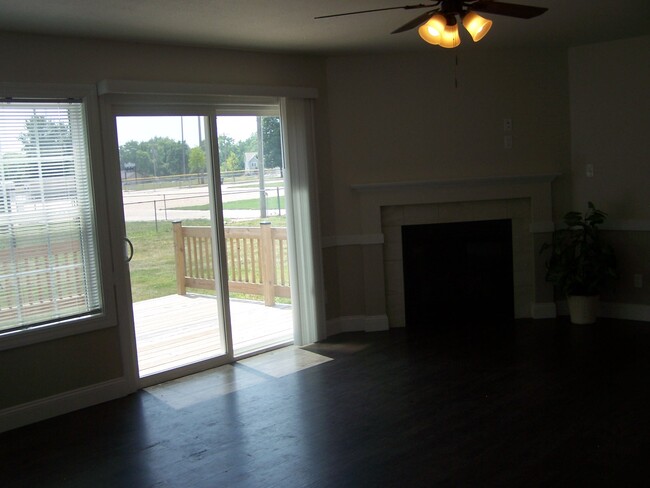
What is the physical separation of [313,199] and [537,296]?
2233 mm

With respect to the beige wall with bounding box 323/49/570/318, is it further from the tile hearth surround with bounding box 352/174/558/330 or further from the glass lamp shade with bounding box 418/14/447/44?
the glass lamp shade with bounding box 418/14/447/44

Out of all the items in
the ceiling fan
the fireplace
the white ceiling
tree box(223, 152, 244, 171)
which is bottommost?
the fireplace

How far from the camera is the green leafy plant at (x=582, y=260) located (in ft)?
18.1

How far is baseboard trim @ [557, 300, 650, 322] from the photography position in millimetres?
5693

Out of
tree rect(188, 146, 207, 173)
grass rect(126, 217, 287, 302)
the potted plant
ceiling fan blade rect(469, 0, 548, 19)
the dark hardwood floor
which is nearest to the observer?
ceiling fan blade rect(469, 0, 548, 19)

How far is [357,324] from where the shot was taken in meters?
5.85

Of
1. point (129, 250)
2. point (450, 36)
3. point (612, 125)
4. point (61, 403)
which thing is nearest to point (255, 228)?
point (129, 250)

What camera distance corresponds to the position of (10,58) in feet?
13.0

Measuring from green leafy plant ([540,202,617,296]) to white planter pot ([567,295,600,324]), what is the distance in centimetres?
4

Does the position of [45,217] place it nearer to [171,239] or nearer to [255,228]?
[171,239]

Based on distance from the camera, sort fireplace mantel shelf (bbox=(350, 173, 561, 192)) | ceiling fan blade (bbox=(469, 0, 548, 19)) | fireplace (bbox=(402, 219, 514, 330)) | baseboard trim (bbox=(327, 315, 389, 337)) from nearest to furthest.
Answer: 1. ceiling fan blade (bbox=(469, 0, 548, 19))
2. fireplace mantel shelf (bbox=(350, 173, 561, 192))
3. baseboard trim (bbox=(327, 315, 389, 337))
4. fireplace (bbox=(402, 219, 514, 330))

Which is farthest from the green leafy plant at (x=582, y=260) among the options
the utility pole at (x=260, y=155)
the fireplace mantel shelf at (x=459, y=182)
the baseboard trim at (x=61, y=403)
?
the baseboard trim at (x=61, y=403)

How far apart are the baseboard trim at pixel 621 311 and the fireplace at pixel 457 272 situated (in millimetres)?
482

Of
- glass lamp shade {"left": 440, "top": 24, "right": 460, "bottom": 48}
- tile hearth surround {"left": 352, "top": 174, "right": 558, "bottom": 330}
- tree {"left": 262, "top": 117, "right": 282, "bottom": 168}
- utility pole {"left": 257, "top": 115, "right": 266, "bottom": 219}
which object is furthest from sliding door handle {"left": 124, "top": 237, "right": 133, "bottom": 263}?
glass lamp shade {"left": 440, "top": 24, "right": 460, "bottom": 48}
